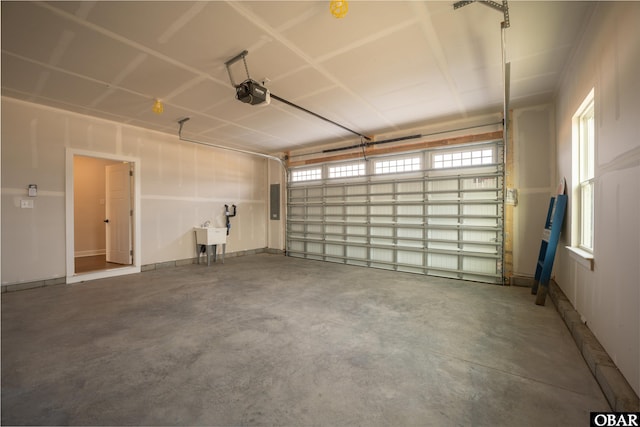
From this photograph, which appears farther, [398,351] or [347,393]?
[398,351]

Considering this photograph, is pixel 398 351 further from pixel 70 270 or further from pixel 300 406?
pixel 70 270

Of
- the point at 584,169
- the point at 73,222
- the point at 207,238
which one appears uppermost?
the point at 584,169

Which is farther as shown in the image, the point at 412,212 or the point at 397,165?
the point at 397,165

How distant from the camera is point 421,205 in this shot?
5555 millimetres

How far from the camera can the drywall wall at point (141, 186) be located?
4.25m

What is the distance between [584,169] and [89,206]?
1054cm

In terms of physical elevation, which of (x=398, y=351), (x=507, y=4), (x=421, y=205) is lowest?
(x=398, y=351)

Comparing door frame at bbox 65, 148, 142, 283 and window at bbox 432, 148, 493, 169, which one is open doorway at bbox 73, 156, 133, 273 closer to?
door frame at bbox 65, 148, 142, 283

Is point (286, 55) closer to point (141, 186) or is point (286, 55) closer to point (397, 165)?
point (397, 165)

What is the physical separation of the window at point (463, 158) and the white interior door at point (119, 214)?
644 centimetres

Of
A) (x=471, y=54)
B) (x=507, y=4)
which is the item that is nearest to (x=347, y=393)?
(x=507, y=4)

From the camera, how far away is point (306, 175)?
7.61 metres

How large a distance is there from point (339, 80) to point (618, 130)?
2774 mm

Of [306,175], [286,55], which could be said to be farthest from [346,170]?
[286,55]
